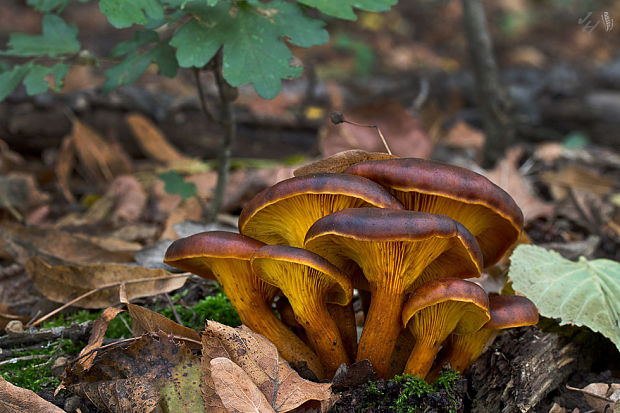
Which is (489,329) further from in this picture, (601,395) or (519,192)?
(519,192)

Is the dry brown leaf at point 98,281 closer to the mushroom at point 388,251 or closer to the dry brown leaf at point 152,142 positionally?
the mushroom at point 388,251

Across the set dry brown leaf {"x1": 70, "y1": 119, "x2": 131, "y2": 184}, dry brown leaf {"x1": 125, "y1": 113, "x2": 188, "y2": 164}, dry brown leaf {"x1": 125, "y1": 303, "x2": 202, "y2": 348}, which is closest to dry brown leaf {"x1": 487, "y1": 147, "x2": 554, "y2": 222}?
dry brown leaf {"x1": 125, "y1": 303, "x2": 202, "y2": 348}

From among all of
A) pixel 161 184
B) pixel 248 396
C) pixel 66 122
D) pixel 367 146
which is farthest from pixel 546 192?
pixel 66 122

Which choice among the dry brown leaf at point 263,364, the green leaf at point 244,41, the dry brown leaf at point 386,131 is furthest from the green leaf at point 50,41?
the dry brown leaf at point 386,131

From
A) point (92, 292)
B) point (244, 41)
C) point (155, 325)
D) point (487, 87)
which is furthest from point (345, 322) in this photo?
point (487, 87)

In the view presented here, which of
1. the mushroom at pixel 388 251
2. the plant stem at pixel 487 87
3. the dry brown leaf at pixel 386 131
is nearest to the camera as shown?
the mushroom at pixel 388 251

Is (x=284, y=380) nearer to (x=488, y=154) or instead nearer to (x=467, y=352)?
(x=467, y=352)
